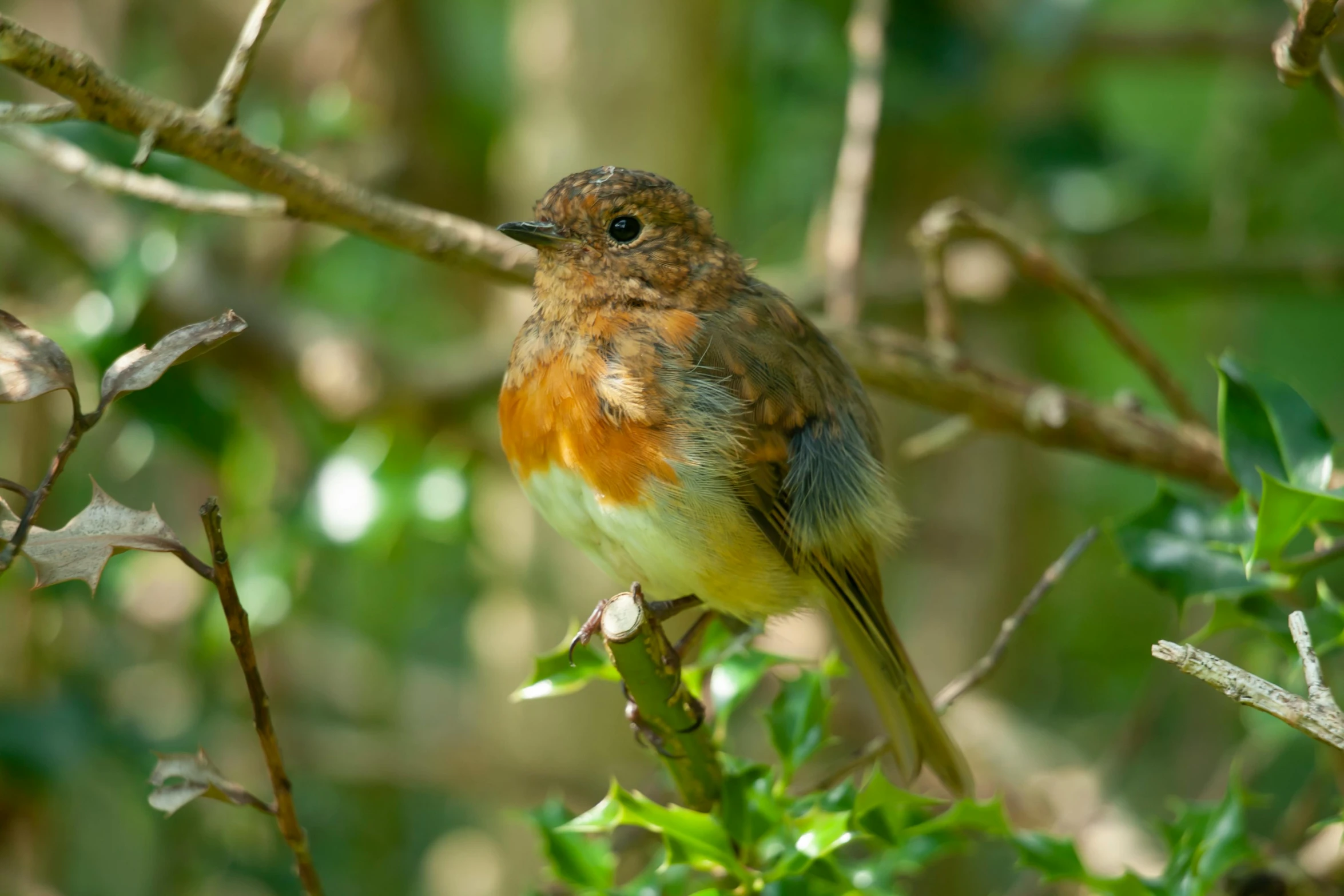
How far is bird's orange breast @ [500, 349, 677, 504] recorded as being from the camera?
2.55 meters

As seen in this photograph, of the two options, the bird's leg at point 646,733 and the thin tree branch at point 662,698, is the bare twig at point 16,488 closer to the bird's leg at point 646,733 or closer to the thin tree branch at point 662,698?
the thin tree branch at point 662,698

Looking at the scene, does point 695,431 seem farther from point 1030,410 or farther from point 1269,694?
point 1269,694

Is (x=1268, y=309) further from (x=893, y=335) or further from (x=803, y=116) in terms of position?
(x=893, y=335)

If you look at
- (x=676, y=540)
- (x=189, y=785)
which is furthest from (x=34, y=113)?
(x=676, y=540)

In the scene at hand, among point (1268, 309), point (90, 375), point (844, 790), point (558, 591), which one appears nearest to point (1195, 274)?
point (1268, 309)

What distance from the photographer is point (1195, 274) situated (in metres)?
4.71

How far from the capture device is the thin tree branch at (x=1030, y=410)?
304cm

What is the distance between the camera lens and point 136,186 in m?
2.54

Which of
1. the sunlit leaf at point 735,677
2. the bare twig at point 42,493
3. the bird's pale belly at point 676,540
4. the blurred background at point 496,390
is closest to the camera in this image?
the bare twig at point 42,493

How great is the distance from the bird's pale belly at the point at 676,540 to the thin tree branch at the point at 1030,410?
59 cm

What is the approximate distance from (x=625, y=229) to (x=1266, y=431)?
4.67ft

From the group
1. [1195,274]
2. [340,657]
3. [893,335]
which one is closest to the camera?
[893,335]

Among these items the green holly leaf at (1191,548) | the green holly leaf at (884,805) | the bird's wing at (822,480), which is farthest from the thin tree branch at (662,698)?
the green holly leaf at (1191,548)

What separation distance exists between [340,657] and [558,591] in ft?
5.64
